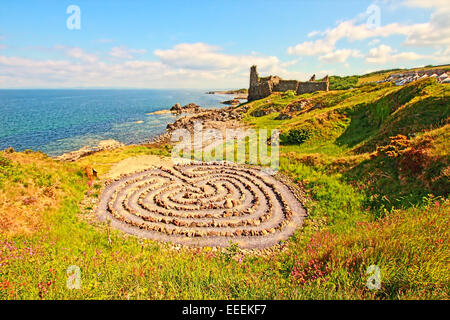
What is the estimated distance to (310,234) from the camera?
12.6 m

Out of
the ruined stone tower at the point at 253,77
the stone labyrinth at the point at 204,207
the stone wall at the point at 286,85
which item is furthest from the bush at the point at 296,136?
the ruined stone tower at the point at 253,77

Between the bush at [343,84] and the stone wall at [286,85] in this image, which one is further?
the stone wall at [286,85]

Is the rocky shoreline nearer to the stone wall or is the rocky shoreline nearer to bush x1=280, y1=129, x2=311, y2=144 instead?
bush x1=280, y1=129, x2=311, y2=144

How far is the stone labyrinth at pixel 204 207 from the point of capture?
13.3 metres

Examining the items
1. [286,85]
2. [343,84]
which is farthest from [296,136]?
[286,85]

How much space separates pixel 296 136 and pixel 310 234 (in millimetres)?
21815

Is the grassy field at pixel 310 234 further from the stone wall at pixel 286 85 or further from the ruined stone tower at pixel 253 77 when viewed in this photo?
the ruined stone tower at pixel 253 77

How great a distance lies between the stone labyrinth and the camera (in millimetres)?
13344

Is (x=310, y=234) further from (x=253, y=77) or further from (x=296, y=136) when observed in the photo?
(x=253, y=77)

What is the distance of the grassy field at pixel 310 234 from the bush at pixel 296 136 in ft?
6.37

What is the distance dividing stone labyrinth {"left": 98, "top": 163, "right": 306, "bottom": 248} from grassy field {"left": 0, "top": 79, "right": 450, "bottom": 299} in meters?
1.21

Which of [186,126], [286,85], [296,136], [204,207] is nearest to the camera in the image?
[204,207]

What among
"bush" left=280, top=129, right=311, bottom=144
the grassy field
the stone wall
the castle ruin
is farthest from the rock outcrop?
the stone wall
